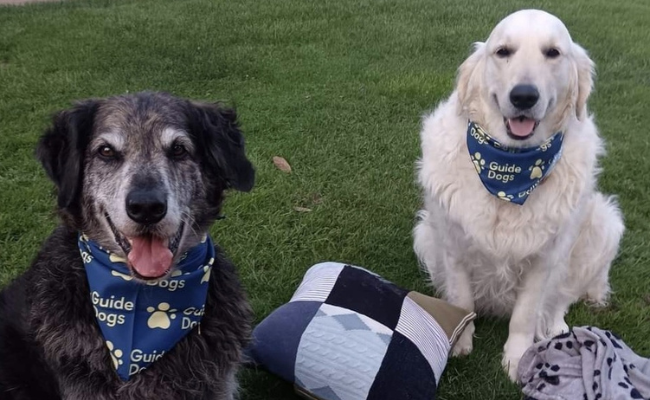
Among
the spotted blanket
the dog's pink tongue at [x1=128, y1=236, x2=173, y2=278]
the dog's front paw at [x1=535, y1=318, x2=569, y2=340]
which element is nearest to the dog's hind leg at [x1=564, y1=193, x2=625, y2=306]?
the dog's front paw at [x1=535, y1=318, x2=569, y2=340]

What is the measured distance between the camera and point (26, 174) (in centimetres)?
560

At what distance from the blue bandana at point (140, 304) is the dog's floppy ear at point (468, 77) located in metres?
1.76

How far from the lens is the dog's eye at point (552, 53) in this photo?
330cm

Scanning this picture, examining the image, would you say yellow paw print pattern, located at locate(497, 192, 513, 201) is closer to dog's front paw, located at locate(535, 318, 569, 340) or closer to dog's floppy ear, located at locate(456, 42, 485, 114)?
dog's floppy ear, located at locate(456, 42, 485, 114)

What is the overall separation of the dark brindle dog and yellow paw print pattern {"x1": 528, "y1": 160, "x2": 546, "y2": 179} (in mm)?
1627

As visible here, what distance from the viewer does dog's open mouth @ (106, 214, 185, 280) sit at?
2.55m

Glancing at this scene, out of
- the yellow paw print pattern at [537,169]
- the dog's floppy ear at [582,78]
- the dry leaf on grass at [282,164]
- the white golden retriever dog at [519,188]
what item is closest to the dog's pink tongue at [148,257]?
the white golden retriever dog at [519,188]

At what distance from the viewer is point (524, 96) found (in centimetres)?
320

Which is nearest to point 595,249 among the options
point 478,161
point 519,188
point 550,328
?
point 550,328

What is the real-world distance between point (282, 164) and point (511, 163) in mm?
2722

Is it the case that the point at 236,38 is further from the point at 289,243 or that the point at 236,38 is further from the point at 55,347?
the point at 55,347

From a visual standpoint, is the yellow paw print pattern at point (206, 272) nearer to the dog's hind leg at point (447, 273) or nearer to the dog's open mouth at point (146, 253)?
the dog's open mouth at point (146, 253)

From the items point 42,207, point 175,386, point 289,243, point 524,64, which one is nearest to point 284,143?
point 289,243

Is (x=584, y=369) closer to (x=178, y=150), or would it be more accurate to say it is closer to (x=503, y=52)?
(x=503, y=52)
